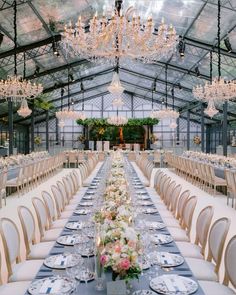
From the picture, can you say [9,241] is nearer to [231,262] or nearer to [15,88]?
[231,262]

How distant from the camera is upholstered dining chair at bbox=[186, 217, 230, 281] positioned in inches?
A: 137

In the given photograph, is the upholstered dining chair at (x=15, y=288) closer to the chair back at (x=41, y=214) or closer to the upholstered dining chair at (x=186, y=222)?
the chair back at (x=41, y=214)

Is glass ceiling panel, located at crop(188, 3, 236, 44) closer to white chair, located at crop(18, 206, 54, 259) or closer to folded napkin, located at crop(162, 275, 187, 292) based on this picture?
white chair, located at crop(18, 206, 54, 259)

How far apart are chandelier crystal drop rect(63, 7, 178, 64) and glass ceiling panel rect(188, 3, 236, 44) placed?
472 centimetres

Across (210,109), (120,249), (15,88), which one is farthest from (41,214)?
(210,109)

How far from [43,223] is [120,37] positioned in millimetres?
3541

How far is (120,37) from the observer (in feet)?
22.1

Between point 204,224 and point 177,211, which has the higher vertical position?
point 204,224

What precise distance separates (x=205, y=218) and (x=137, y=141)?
25.6 m

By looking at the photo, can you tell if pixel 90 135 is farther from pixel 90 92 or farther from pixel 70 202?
pixel 70 202

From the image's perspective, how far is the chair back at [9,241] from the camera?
11.9 ft

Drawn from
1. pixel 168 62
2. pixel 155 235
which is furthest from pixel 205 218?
pixel 168 62

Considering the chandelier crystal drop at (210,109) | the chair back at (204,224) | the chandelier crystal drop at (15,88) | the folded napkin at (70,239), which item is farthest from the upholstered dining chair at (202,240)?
the chandelier crystal drop at (210,109)

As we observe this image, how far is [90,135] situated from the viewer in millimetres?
29500
